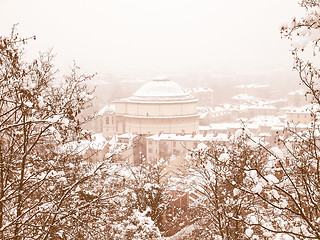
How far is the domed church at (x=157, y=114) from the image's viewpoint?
4909 cm

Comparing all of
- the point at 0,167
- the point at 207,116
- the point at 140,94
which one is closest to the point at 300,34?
the point at 0,167

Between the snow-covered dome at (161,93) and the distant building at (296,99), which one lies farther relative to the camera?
the distant building at (296,99)

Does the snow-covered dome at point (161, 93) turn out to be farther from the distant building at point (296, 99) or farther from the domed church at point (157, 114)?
the distant building at point (296, 99)

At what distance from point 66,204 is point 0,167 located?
145 centimetres

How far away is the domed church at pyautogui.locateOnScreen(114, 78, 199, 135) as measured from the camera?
49094 millimetres

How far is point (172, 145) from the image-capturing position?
3609 cm

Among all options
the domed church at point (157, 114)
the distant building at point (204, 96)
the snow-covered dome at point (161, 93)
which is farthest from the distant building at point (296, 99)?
the domed church at point (157, 114)

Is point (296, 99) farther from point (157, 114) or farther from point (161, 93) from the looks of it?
point (157, 114)

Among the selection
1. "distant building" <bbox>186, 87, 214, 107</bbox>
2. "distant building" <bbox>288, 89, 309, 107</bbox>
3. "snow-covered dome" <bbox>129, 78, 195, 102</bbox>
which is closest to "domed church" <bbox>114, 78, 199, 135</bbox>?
"snow-covered dome" <bbox>129, 78, 195, 102</bbox>

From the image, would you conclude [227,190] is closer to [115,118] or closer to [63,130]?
[63,130]

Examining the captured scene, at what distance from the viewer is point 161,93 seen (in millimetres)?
53000

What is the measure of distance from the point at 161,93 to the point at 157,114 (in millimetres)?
4283

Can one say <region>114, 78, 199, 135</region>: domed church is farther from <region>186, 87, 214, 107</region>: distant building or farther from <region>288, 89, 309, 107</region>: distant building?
<region>288, 89, 309, 107</region>: distant building

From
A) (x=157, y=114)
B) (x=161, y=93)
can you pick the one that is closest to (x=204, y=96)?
(x=161, y=93)
